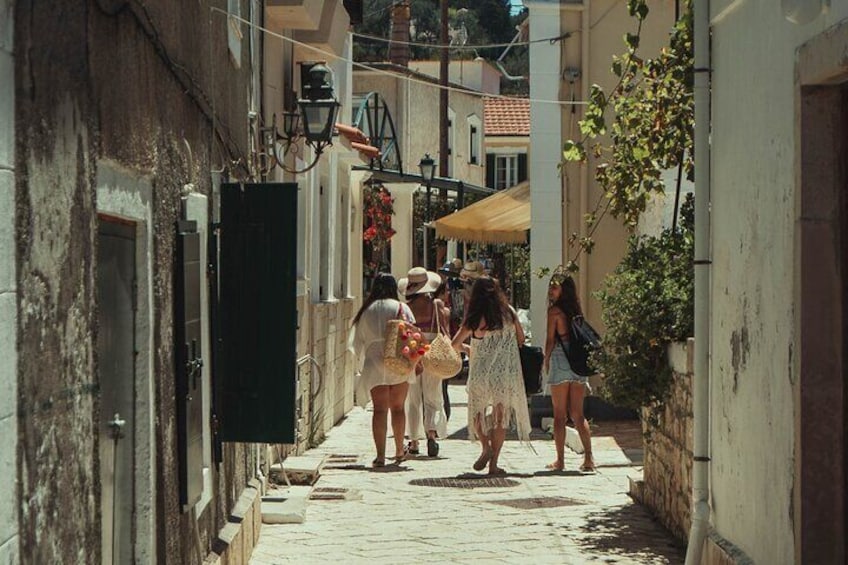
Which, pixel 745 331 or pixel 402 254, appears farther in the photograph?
pixel 402 254

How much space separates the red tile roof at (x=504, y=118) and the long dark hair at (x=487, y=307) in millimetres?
38830

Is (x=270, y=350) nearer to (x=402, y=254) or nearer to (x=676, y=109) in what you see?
(x=676, y=109)

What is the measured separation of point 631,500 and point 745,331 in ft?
15.3

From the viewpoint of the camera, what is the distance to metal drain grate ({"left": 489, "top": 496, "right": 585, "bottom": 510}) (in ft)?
40.0

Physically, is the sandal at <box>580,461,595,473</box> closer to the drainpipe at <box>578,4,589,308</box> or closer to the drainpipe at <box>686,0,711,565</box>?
the drainpipe at <box>578,4,589,308</box>

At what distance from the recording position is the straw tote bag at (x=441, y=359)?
15.0 meters

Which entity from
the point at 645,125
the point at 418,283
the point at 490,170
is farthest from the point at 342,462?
the point at 490,170

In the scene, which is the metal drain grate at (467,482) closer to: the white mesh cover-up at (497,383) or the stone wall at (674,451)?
the white mesh cover-up at (497,383)

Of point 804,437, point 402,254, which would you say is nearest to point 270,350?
point 804,437

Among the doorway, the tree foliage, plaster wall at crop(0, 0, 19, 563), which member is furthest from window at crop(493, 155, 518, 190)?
plaster wall at crop(0, 0, 19, 563)

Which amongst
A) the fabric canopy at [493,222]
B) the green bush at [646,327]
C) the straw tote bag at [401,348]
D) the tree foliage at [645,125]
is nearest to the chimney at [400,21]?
the fabric canopy at [493,222]

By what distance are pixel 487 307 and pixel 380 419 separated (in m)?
1.55

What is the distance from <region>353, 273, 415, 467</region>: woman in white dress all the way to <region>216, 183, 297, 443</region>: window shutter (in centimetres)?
573

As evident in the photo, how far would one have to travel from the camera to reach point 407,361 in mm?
14578
